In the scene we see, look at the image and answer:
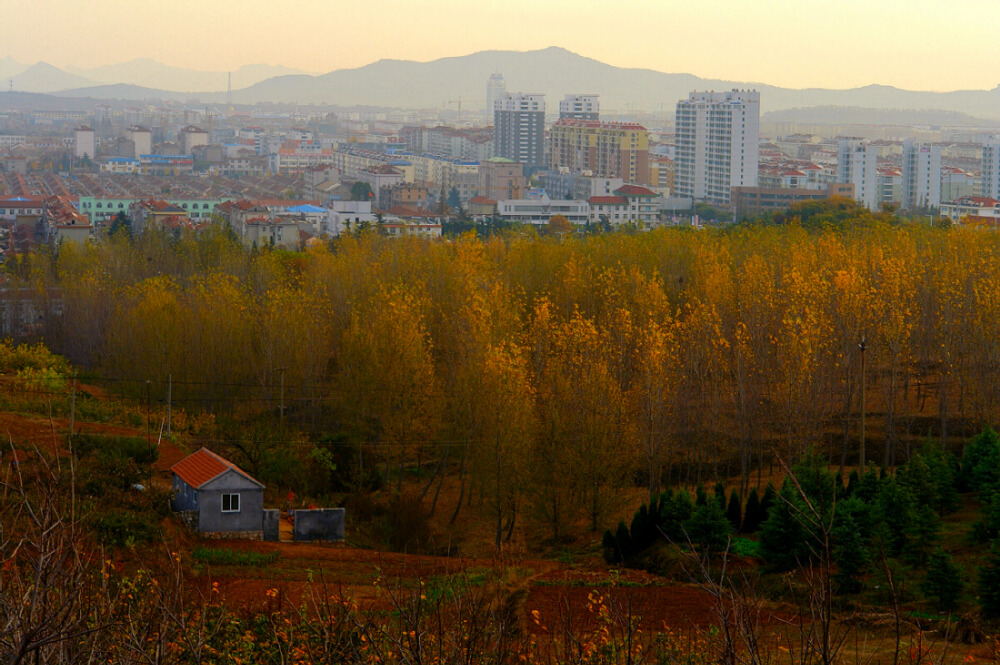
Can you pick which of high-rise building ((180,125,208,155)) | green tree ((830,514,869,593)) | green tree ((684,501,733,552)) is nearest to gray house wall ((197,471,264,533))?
green tree ((684,501,733,552))

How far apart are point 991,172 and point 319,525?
5532 cm

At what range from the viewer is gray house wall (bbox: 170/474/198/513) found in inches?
420

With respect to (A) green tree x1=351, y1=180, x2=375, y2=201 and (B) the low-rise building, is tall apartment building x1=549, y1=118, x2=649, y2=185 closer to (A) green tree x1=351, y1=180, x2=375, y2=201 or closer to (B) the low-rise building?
(B) the low-rise building

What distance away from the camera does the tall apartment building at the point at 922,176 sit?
57.6 meters

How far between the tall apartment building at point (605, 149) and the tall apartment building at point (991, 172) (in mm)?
17673

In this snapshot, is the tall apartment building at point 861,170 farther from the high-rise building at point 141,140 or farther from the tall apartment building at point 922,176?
the high-rise building at point 141,140

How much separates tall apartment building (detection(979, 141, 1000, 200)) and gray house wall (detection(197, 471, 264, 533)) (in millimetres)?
54421

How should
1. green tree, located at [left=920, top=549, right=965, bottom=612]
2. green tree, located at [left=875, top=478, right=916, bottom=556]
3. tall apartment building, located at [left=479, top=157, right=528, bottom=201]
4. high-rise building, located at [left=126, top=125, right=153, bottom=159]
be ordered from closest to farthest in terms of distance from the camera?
green tree, located at [left=920, top=549, right=965, bottom=612] → green tree, located at [left=875, top=478, right=916, bottom=556] → tall apartment building, located at [left=479, top=157, right=528, bottom=201] → high-rise building, located at [left=126, top=125, right=153, bottom=159]

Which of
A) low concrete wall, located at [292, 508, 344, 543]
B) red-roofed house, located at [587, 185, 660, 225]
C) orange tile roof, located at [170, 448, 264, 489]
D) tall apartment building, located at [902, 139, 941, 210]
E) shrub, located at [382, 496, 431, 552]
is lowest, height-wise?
shrub, located at [382, 496, 431, 552]

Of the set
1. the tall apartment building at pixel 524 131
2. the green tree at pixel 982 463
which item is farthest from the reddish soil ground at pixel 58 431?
the tall apartment building at pixel 524 131

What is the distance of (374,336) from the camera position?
14.1 metres

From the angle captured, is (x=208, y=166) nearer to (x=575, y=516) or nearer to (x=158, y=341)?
(x=158, y=341)

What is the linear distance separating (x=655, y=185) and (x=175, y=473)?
194 ft

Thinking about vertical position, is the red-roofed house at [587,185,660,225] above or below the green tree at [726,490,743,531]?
above
